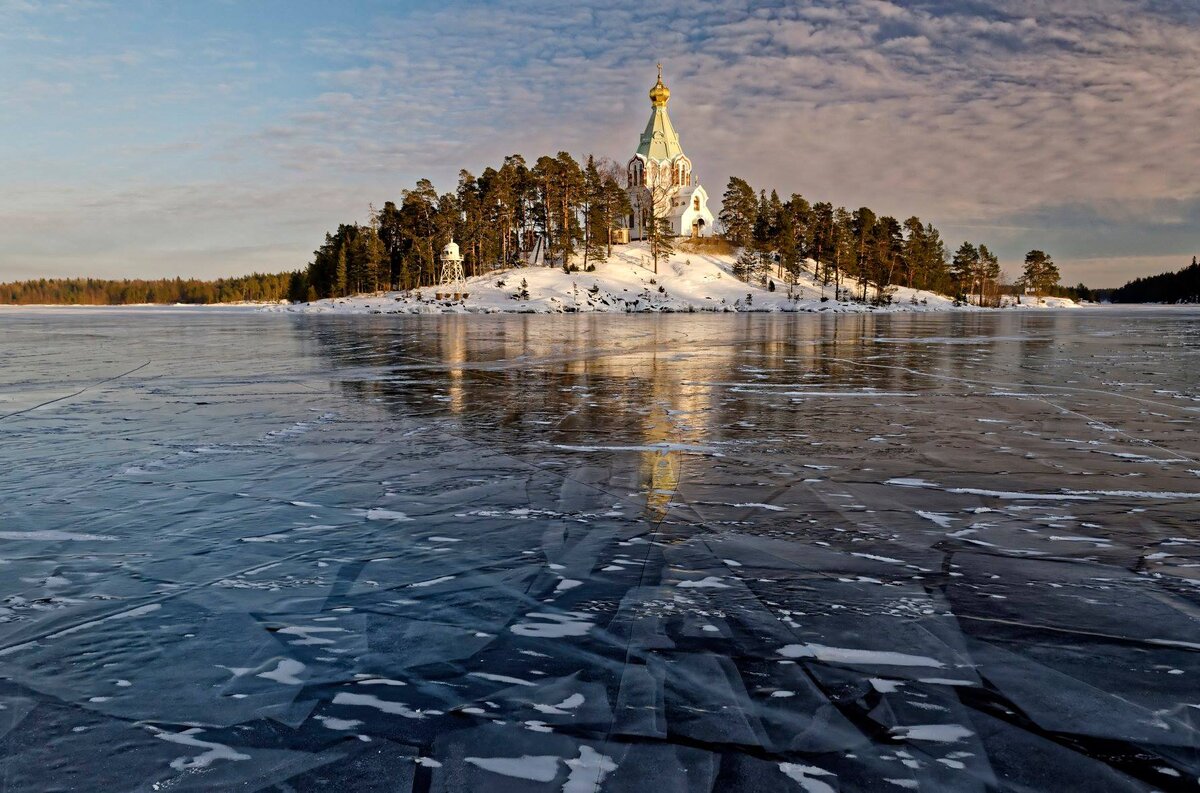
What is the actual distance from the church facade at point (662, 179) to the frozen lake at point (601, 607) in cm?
10597

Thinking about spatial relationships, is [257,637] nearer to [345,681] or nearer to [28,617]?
[345,681]

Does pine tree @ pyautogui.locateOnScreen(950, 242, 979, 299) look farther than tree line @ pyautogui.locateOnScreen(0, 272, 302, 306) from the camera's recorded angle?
No

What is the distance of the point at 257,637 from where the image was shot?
11.9ft

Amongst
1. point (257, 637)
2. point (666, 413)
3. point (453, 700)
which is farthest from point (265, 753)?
point (666, 413)

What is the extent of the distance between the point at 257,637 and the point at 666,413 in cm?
745

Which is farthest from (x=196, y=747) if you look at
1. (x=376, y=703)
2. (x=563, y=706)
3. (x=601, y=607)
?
(x=601, y=607)

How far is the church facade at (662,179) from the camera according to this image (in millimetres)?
110438

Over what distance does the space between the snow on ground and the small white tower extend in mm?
1038

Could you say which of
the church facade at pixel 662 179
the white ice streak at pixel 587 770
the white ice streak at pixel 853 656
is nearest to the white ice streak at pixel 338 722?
the white ice streak at pixel 587 770

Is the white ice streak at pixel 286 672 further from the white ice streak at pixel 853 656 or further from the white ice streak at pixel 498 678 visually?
the white ice streak at pixel 853 656

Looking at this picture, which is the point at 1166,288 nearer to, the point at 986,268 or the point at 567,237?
the point at 986,268

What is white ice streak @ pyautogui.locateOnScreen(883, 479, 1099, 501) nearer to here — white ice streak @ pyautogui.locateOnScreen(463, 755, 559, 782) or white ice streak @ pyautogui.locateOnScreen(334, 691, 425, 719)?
white ice streak @ pyautogui.locateOnScreen(463, 755, 559, 782)

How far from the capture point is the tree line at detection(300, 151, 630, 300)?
8906 centimetres

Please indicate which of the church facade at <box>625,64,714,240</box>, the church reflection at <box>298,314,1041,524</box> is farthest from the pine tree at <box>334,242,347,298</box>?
the church reflection at <box>298,314,1041,524</box>
